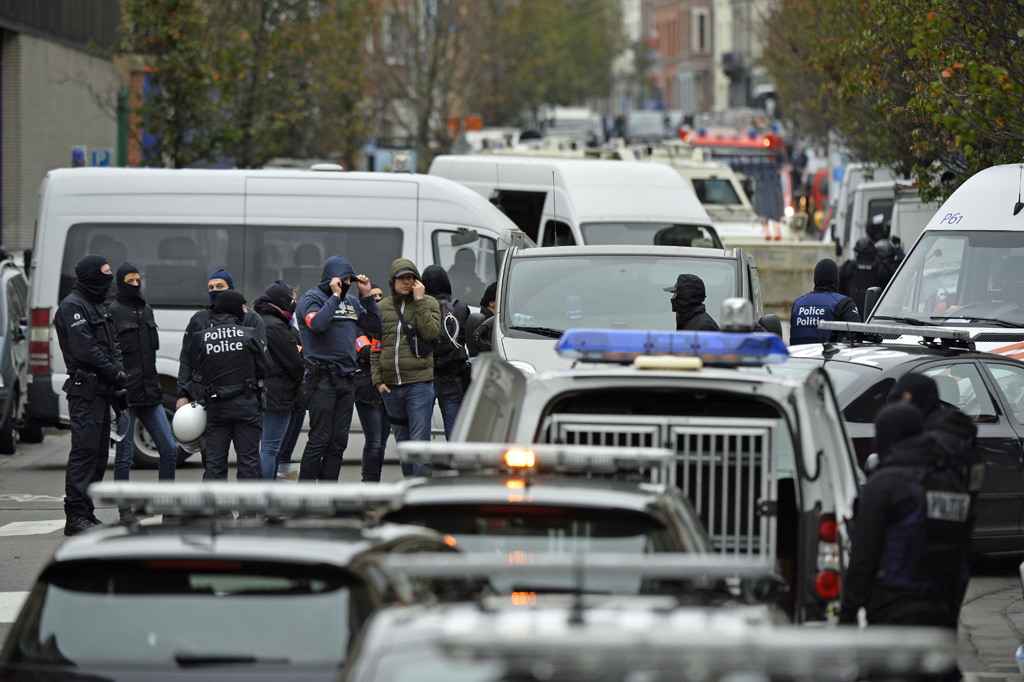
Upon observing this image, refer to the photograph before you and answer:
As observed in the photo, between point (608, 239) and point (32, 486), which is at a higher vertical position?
point (608, 239)

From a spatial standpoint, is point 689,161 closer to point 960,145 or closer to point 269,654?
point 960,145

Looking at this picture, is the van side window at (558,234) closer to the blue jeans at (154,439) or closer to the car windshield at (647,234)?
the car windshield at (647,234)

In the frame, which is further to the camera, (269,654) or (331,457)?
(331,457)

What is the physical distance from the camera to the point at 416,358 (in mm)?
10812

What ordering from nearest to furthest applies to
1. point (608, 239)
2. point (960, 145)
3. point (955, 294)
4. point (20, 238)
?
point (955, 294), point (960, 145), point (608, 239), point (20, 238)

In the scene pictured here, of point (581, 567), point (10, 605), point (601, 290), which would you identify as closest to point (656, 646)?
point (581, 567)

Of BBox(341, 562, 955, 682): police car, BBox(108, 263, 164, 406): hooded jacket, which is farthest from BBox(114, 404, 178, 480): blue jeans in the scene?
BBox(341, 562, 955, 682): police car

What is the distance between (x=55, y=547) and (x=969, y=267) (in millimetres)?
7546

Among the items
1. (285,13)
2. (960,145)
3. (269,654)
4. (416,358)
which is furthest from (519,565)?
(285,13)

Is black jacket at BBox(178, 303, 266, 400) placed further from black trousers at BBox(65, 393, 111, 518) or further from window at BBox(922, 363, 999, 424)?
window at BBox(922, 363, 999, 424)

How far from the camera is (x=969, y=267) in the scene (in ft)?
38.7

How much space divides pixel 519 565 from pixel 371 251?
1073cm

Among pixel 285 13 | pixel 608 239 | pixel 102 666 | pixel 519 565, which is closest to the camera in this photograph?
pixel 519 565

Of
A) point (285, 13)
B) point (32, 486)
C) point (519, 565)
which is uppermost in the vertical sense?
point (285, 13)
